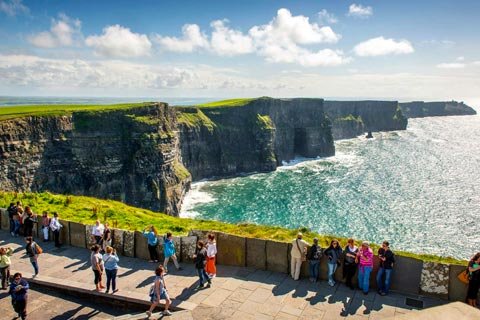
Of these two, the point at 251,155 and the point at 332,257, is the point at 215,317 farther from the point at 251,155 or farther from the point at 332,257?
the point at 251,155

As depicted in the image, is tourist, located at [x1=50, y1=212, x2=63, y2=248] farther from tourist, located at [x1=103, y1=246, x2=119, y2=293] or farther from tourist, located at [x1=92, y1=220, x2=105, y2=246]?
tourist, located at [x1=103, y1=246, x2=119, y2=293]

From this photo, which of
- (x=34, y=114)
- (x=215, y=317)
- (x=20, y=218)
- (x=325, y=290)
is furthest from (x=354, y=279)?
(x=34, y=114)

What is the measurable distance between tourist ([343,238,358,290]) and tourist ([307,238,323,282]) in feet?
3.50

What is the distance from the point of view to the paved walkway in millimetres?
14188

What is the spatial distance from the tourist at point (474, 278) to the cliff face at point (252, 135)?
3999 inches

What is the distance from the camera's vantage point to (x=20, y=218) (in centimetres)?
2259

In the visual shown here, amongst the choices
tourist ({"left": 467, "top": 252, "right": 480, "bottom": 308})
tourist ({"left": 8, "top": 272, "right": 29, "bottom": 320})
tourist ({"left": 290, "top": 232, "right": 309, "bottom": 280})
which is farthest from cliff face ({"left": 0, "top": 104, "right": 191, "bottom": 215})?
tourist ({"left": 467, "top": 252, "right": 480, "bottom": 308})

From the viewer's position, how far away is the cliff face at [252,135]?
119000mm

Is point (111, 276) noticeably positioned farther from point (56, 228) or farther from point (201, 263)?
point (56, 228)

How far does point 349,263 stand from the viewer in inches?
622

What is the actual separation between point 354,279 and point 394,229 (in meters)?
58.4

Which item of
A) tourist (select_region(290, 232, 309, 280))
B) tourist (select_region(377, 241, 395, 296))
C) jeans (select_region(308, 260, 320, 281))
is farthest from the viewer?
tourist (select_region(290, 232, 309, 280))

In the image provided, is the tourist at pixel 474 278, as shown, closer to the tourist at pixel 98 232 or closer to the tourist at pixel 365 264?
the tourist at pixel 365 264

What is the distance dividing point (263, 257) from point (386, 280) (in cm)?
540
